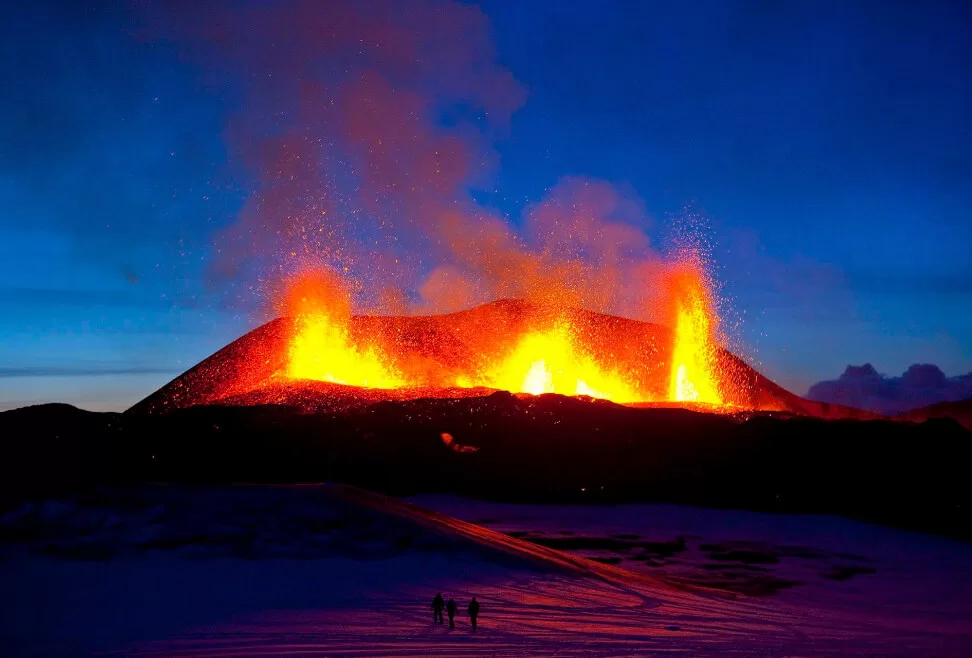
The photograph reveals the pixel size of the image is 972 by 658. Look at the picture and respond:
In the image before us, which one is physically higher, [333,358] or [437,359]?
[437,359]

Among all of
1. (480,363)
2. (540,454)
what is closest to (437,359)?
(480,363)

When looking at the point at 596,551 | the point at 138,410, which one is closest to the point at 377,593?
the point at 596,551

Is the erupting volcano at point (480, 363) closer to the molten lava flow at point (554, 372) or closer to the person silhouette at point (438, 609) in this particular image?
the molten lava flow at point (554, 372)

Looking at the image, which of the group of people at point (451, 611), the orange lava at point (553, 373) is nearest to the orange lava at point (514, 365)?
the orange lava at point (553, 373)

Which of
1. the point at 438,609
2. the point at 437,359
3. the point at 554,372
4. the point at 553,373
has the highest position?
the point at 437,359

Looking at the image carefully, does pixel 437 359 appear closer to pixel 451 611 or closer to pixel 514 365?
pixel 514 365

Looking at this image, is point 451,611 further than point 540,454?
No
